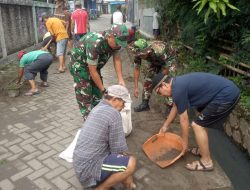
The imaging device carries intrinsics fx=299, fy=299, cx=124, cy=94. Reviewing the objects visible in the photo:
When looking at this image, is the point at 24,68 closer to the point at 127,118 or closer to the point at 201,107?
the point at 127,118

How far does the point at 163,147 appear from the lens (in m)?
4.31

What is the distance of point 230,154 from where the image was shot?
4609 millimetres

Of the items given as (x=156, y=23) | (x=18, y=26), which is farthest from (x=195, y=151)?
(x=18, y=26)

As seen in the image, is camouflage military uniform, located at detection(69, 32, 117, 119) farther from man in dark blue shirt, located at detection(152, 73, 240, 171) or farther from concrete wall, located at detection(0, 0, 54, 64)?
concrete wall, located at detection(0, 0, 54, 64)

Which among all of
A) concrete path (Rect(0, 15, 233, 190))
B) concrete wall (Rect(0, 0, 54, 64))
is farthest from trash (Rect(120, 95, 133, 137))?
concrete wall (Rect(0, 0, 54, 64))

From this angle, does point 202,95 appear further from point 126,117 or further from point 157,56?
point 157,56

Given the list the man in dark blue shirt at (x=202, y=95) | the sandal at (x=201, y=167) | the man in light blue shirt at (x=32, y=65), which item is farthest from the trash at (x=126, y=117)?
the man in light blue shirt at (x=32, y=65)

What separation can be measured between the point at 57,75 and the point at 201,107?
5615 millimetres

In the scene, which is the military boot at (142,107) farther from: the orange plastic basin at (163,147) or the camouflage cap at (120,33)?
the camouflage cap at (120,33)

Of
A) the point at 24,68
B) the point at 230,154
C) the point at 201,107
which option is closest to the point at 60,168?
the point at 201,107

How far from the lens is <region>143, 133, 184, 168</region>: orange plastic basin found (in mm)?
4152

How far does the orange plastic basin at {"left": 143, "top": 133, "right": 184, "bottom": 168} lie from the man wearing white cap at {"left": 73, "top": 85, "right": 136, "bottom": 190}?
3.61ft

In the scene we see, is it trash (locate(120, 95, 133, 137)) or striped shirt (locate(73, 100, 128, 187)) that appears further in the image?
trash (locate(120, 95, 133, 137))

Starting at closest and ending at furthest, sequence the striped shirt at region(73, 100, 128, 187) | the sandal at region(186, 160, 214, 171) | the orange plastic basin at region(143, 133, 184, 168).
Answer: the striped shirt at region(73, 100, 128, 187)
the sandal at region(186, 160, 214, 171)
the orange plastic basin at region(143, 133, 184, 168)
